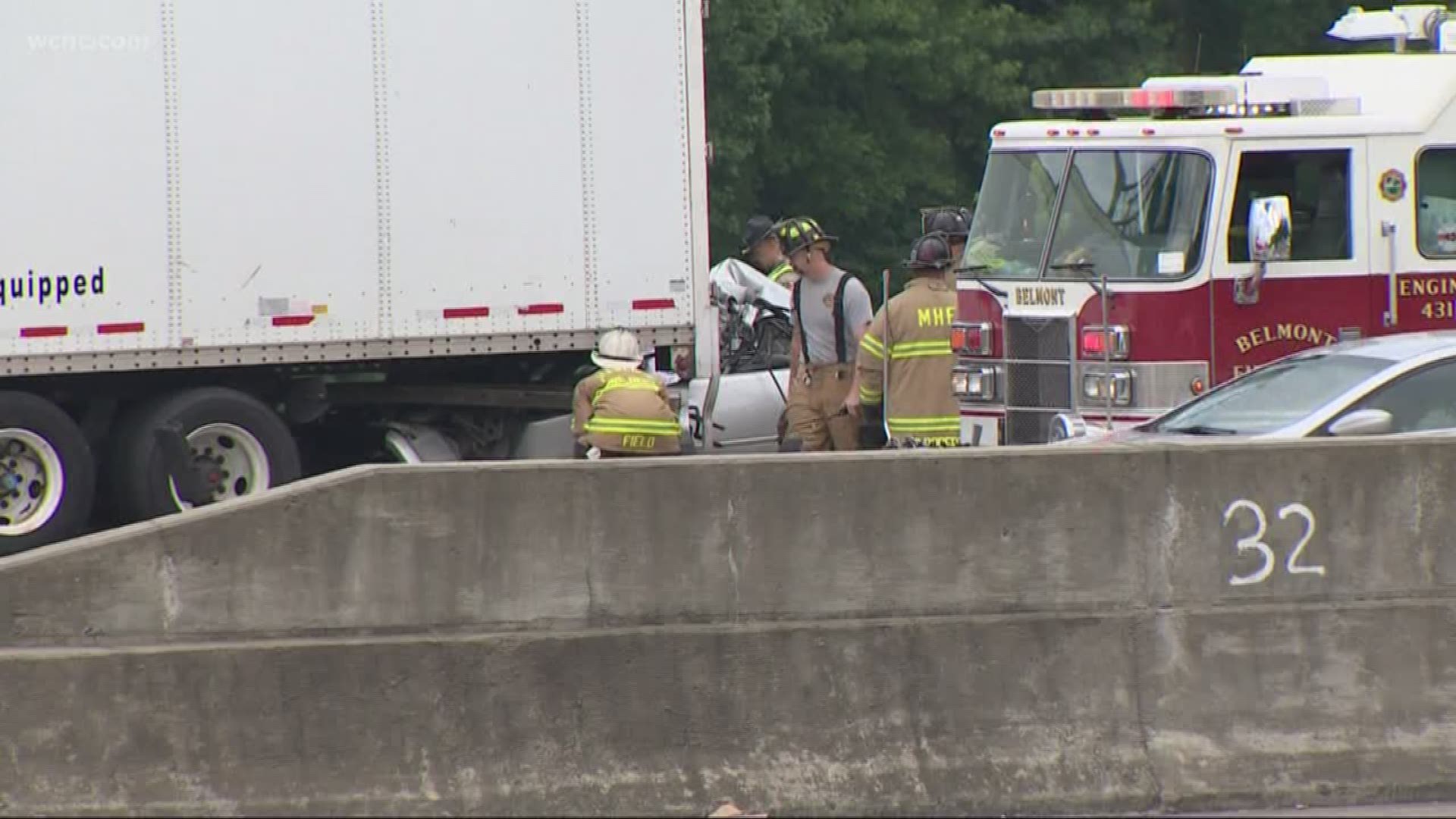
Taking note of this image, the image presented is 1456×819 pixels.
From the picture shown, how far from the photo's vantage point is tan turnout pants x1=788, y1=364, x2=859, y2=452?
13.1 meters

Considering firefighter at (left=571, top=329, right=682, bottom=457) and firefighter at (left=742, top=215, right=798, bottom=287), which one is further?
firefighter at (left=742, top=215, right=798, bottom=287)

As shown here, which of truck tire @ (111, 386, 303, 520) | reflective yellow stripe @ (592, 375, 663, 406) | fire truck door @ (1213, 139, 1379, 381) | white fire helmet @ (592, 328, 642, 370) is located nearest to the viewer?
reflective yellow stripe @ (592, 375, 663, 406)

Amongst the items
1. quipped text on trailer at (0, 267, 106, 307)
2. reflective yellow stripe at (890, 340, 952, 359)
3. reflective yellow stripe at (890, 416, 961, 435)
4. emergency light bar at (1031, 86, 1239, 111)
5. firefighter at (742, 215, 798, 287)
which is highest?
emergency light bar at (1031, 86, 1239, 111)

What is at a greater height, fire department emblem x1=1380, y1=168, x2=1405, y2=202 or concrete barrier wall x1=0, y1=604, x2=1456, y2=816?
fire department emblem x1=1380, y1=168, x2=1405, y2=202

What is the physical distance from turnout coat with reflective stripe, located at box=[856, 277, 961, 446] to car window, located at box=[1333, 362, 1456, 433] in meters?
2.94

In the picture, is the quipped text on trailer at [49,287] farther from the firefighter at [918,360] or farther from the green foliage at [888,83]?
the green foliage at [888,83]

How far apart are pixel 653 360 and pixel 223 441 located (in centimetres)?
261

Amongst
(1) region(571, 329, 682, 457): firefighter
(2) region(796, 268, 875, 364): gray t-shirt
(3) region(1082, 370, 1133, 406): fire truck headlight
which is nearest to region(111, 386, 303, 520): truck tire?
(1) region(571, 329, 682, 457): firefighter

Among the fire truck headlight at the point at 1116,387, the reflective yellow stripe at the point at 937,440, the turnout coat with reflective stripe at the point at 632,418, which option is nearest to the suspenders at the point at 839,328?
the reflective yellow stripe at the point at 937,440

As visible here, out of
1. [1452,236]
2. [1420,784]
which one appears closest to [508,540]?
[1420,784]

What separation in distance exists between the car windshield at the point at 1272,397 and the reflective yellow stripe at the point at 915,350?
4.91 ft

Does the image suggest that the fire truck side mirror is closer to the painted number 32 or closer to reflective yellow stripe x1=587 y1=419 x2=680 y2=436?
reflective yellow stripe x1=587 y1=419 x2=680 y2=436

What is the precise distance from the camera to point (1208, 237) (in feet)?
42.2

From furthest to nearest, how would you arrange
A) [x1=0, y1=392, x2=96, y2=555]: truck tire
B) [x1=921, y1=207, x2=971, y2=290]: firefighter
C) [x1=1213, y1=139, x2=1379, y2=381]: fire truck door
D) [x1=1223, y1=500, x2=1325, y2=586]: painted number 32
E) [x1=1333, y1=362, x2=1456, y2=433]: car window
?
1. [x1=921, y1=207, x2=971, y2=290]: firefighter
2. [x1=1213, y1=139, x2=1379, y2=381]: fire truck door
3. [x1=0, y1=392, x2=96, y2=555]: truck tire
4. [x1=1333, y1=362, x2=1456, y2=433]: car window
5. [x1=1223, y1=500, x2=1325, y2=586]: painted number 32
